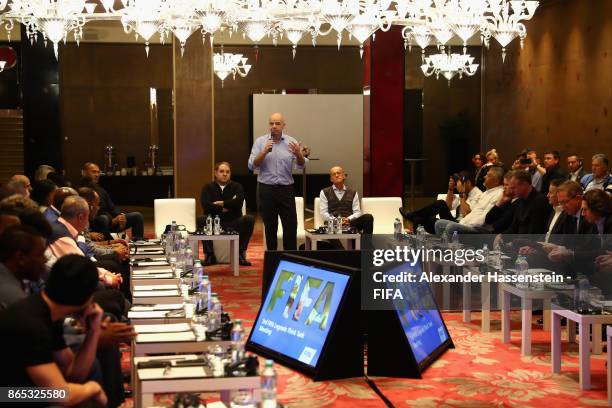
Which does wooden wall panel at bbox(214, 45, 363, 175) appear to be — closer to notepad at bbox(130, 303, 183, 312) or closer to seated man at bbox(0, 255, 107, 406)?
notepad at bbox(130, 303, 183, 312)

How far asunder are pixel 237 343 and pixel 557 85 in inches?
484

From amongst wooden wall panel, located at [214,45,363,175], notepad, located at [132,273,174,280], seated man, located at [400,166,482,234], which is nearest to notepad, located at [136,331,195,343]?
notepad, located at [132,273,174,280]

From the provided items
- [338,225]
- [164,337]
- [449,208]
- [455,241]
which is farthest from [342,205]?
[164,337]

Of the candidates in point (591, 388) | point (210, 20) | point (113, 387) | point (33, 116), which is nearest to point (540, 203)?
point (591, 388)

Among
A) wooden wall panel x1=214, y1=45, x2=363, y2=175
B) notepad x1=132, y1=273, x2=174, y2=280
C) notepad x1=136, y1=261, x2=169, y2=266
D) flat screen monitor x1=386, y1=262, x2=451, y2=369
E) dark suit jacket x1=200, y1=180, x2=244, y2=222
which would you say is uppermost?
wooden wall panel x1=214, y1=45, x2=363, y2=175

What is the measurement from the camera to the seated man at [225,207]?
1095 cm

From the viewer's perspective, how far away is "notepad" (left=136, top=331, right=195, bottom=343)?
14.7 feet

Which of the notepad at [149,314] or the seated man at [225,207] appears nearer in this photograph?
the notepad at [149,314]

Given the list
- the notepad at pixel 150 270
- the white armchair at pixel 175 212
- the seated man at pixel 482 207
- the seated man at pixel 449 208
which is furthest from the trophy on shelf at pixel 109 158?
the notepad at pixel 150 270

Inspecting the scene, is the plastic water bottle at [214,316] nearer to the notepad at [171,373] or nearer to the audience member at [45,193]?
the notepad at [171,373]

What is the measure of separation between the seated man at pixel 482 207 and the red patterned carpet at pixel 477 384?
2.59 metres

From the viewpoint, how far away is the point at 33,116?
1478cm

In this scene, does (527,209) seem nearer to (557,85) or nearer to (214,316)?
(214,316)

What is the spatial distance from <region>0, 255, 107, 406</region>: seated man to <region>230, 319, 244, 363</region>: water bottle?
68 cm
